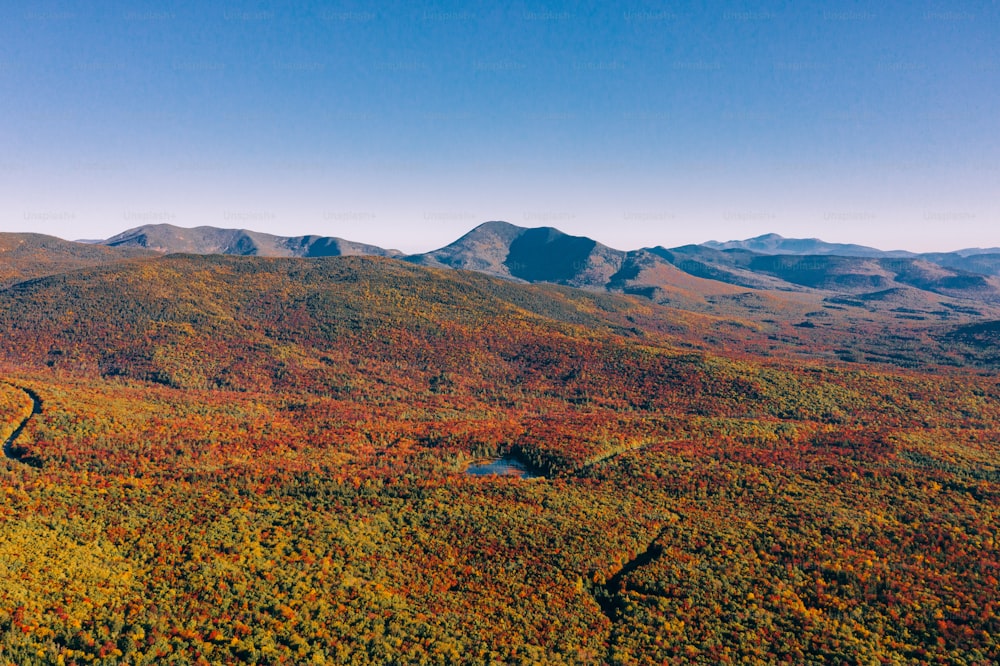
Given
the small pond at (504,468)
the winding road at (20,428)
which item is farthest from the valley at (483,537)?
the small pond at (504,468)

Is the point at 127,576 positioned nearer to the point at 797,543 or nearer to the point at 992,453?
the point at 797,543

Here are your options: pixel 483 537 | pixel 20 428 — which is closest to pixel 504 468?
pixel 483 537

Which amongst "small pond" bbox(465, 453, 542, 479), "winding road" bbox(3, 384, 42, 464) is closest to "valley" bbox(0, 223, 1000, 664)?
"winding road" bbox(3, 384, 42, 464)

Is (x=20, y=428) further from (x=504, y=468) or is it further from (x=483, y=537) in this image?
(x=483, y=537)

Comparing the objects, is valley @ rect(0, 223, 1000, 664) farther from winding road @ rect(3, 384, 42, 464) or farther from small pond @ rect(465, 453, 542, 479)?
small pond @ rect(465, 453, 542, 479)

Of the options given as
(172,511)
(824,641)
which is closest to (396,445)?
(172,511)

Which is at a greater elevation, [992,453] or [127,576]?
[127,576]
